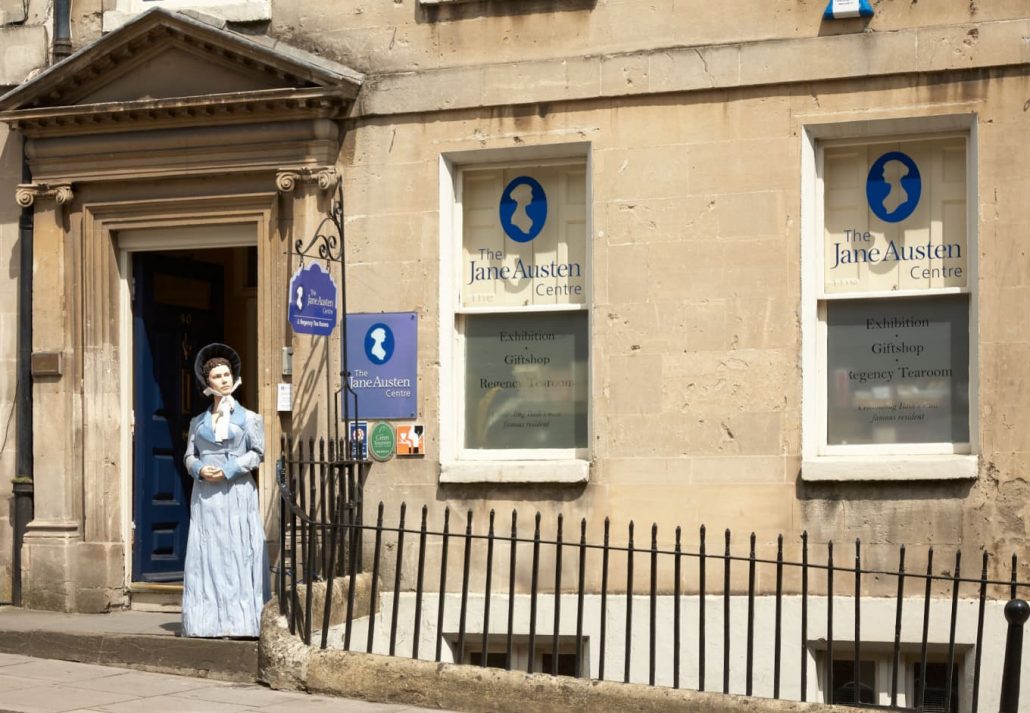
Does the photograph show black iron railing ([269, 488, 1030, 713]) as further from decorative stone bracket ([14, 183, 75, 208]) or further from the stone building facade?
decorative stone bracket ([14, 183, 75, 208])

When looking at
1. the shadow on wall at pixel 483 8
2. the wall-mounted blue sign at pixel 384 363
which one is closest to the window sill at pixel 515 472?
the wall-mounted blue sign at pixel 384 363

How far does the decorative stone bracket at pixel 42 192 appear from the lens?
11.5 metres

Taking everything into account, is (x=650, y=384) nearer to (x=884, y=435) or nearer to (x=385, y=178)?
(x=884, y=435)

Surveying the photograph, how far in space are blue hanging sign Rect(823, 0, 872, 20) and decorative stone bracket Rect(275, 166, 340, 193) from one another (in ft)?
11.5

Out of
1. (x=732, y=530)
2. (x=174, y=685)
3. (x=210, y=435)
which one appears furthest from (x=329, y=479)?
(x=732, y=530)

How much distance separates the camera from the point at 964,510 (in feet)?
31.7

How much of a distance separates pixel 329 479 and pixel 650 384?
2.18 metres

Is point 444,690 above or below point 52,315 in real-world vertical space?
below

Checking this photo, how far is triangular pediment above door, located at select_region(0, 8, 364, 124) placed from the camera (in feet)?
35.6

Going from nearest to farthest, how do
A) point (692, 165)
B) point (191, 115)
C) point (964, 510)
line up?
1. point (964, 510)
2. point (692, 165)
3. point (191, 115)

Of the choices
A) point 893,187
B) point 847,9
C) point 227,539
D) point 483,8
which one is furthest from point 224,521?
point 847,9

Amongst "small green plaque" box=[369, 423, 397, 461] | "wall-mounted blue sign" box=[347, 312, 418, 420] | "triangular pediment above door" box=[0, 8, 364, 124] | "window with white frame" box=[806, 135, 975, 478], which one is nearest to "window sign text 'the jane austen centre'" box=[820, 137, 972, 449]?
"window with white frame" box=[806, 135, 975, 478]

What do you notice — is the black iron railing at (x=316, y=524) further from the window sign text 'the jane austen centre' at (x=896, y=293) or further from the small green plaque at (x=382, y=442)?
the window sign text 'the jane austen centre' at (x=896, y=293)

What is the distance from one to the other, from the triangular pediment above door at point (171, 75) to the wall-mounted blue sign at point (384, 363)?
1578mm
